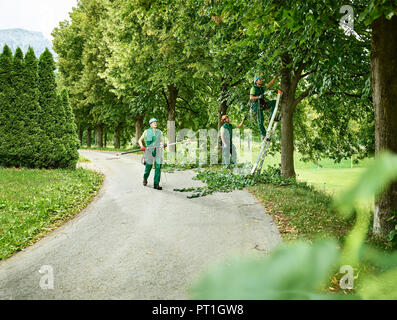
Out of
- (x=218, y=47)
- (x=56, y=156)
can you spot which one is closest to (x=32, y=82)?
(x=56, y=156)

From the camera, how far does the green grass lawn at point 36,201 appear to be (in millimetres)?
5516

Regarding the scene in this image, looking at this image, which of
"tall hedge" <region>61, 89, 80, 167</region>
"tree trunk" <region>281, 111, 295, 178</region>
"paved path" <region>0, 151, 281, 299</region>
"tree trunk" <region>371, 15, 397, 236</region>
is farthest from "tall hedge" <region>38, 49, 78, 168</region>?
"tree trunk" <region>371, 15, 397, 236</region>

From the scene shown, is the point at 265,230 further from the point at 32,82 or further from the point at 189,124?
the point at 189,124

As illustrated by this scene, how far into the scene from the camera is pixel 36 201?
7.48 metres

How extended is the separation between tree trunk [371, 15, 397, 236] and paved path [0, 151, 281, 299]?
67.9 inches

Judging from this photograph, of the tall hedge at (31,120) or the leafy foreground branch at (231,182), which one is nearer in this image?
the leafy foreground branch at (231,182)

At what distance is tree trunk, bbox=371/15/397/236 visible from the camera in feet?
14.4

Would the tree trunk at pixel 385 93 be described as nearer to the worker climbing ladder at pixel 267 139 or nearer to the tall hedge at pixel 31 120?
the worker climbing ladder at pixel 267 139

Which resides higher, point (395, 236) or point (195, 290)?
point (195, 290)

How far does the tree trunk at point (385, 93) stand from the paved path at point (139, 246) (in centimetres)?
172

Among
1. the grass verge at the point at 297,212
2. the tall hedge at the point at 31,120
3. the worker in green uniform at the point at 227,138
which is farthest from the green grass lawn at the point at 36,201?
the worker in green uniform at the point at 227,138

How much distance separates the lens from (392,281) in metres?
0.44

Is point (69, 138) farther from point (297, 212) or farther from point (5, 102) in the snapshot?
point (297, 212)

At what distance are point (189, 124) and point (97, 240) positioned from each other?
18568mm
